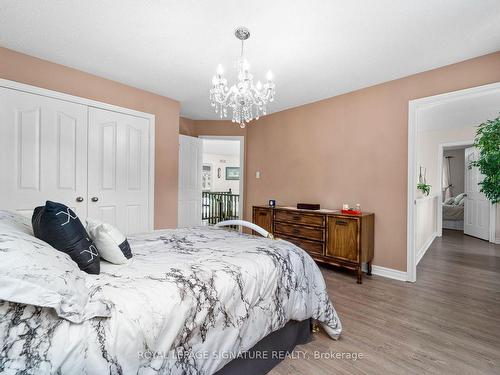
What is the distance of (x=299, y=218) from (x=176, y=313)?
266 cm

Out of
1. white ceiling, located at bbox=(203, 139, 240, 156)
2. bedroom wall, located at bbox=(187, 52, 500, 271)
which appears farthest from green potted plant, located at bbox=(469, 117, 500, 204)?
white ceiling, located at bbox=(203, 139, 240, 156)

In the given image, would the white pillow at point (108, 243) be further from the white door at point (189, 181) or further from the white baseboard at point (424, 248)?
the white baseboard at point (424, 248)

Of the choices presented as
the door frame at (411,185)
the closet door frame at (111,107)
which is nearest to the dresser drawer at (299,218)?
the door frame at (411,185)

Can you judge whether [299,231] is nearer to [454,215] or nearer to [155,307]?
[155,307]

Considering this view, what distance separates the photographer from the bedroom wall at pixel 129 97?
102 inches

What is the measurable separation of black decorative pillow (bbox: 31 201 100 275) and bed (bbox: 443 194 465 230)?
8.22 m

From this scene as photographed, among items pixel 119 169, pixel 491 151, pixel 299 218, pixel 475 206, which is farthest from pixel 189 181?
pixel 475 206

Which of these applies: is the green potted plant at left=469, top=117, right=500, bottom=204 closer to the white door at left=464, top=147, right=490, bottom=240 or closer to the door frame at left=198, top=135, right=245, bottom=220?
the white door at left=464, top=147, right=490, bottom=240

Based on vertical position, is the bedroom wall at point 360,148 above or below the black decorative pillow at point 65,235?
above

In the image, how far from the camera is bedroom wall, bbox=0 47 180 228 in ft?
8.52

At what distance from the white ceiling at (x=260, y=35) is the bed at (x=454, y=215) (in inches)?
220

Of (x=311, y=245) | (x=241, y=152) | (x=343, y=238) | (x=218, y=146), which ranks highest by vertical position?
(x=218, y=146)

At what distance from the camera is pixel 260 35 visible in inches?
86.9

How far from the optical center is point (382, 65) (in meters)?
2.76
